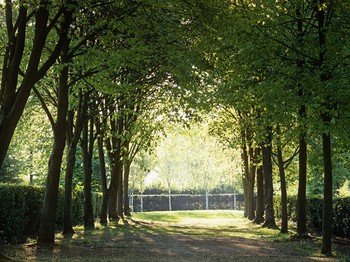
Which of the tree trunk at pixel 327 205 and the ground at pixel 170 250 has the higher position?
the tree trunk at pixel 327 205

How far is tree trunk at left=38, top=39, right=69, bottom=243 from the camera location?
581 inches

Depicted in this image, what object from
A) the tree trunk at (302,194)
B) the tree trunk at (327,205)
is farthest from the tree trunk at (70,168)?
the tree trunk at (327,205)

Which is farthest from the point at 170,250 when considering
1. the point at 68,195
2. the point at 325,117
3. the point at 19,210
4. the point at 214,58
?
the point at 214,58

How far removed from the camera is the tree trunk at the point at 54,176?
48.4ft

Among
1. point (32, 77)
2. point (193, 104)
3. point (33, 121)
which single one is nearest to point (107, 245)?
point (193, 104)

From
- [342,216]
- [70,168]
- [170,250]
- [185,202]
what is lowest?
[185,202]

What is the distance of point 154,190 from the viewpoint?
234ft

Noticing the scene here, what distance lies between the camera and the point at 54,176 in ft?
50.0

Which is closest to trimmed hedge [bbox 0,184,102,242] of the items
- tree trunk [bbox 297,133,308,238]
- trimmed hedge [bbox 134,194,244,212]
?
tree trunk [bbox 297,133,308,238]

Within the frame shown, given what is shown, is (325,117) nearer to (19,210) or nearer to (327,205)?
(327,205)

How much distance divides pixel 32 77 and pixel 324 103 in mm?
7540

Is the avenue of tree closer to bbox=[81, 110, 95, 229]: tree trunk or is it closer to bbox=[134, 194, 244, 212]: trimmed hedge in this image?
bbox=[81, 110, 95, 229]: tree trunk

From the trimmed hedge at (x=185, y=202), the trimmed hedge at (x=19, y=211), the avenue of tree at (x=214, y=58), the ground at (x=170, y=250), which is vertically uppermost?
the avenue of tree at (x=214, y=58)

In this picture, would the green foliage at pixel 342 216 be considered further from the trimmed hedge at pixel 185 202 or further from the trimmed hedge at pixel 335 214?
the trimmed hedge at pixel 185 202
